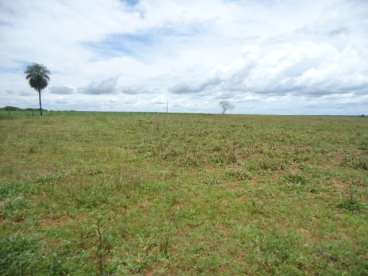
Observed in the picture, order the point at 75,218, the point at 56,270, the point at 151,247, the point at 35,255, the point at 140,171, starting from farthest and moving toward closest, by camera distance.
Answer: the point at 140,171, the point at 75,218, the point at 151,247, the point at 35,255, the point at 56,270

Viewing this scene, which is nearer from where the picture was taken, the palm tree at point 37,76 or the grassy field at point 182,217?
the grassy field at point 182,217

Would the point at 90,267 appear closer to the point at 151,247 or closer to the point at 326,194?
the point at 151,247

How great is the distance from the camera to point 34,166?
9305mm

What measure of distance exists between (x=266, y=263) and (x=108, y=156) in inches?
355

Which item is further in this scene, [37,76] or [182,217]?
[37,76]

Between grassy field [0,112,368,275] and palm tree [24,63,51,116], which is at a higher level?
palm tree [24,63,51,116]

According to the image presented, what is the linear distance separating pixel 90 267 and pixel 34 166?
7.31 meters

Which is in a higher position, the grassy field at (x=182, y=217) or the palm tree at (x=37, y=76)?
the palm tree at (x=37, y=76)

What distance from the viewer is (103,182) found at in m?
7.43

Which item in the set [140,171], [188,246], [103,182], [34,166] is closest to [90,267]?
[188,246]

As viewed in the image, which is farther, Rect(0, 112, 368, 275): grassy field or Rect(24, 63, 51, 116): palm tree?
Rect(24, 63, 51, 116): palm tree

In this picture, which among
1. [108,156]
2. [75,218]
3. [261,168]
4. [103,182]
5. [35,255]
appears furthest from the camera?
[108,156]

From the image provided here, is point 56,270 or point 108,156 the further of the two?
point 108,156

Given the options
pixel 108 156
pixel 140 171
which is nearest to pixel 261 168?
pixel 140 171
